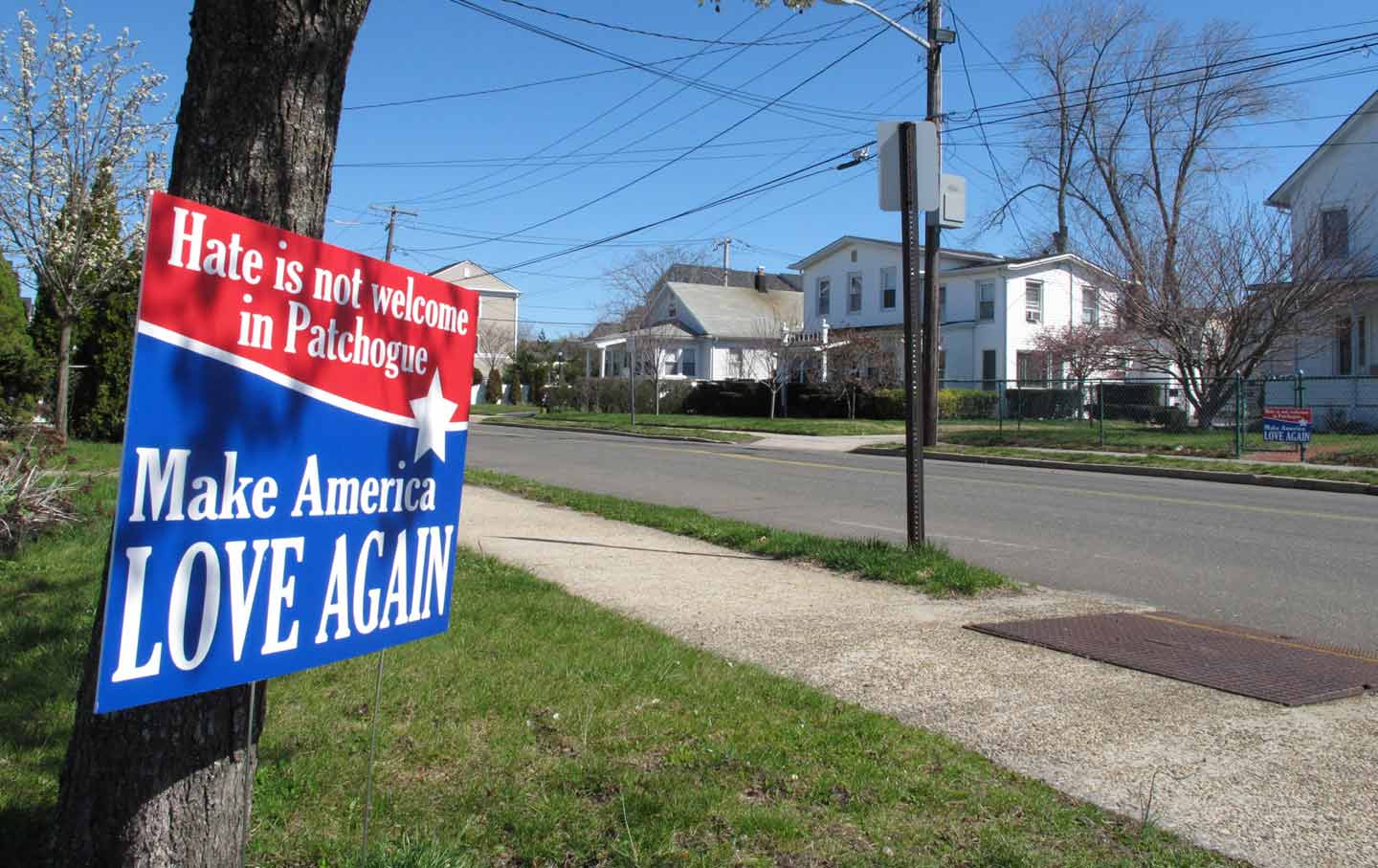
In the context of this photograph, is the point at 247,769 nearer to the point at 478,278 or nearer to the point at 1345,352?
the point at 1345,352

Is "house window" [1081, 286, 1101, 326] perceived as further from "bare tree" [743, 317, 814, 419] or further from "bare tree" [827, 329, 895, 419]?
"bare tree" [743, 317, 814, 419]

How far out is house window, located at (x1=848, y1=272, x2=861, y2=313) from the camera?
147 feet

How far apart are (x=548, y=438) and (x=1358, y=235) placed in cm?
2177

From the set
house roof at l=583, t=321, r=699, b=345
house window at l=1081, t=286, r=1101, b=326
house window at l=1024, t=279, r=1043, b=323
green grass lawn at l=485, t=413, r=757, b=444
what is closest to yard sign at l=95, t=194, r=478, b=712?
green grass lawn at l=485, t=413, r=757, b=444

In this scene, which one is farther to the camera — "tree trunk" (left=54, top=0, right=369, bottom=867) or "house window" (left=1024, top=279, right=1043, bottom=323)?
"house window" (left=1024, top=279, right=1043, bottom=323)

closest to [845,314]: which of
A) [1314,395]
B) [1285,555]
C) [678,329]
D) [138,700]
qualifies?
[678,329]

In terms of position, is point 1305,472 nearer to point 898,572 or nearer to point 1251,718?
point 898,572

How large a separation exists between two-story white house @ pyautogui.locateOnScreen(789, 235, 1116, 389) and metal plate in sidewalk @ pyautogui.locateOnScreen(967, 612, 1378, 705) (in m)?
31.8

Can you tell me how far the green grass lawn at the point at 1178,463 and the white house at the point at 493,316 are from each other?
42.6 meters

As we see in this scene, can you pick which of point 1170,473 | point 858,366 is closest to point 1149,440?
point 1170,473

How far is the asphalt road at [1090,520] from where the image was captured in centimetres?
809

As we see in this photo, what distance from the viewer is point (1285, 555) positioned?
9914mm

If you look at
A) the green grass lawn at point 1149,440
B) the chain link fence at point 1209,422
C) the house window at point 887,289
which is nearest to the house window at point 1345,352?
the chain link fence at point 1209,422

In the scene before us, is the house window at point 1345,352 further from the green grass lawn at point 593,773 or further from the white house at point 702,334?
the green grass lawn at point 593,773
